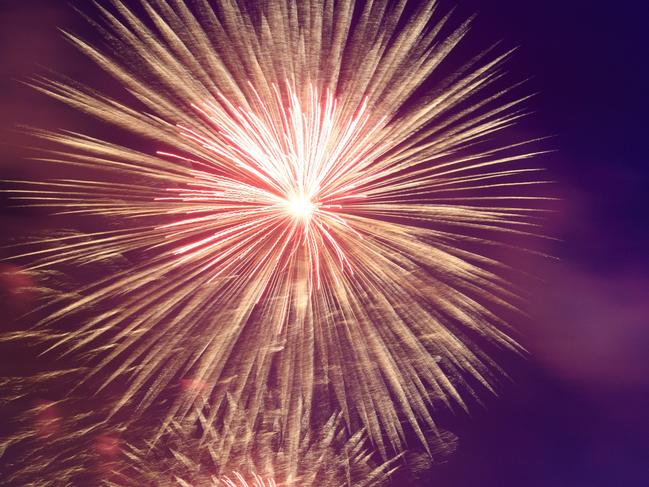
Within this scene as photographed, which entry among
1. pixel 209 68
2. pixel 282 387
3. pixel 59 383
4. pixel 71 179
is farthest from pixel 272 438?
pixel 209 68

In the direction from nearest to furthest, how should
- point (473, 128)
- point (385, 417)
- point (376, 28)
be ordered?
point (376, 28) → point (473, 128) → point (385, 417)

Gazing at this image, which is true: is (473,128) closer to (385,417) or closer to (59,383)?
(385,417)

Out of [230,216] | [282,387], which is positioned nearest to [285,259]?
[230,216]

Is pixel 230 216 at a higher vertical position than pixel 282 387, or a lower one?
higher

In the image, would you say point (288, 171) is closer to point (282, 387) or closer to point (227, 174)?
point (227, 174)

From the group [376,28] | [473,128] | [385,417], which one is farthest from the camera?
[385,417]

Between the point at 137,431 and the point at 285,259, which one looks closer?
the point at 285,259

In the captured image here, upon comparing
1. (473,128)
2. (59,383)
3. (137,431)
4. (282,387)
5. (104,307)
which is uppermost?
(473,128)
